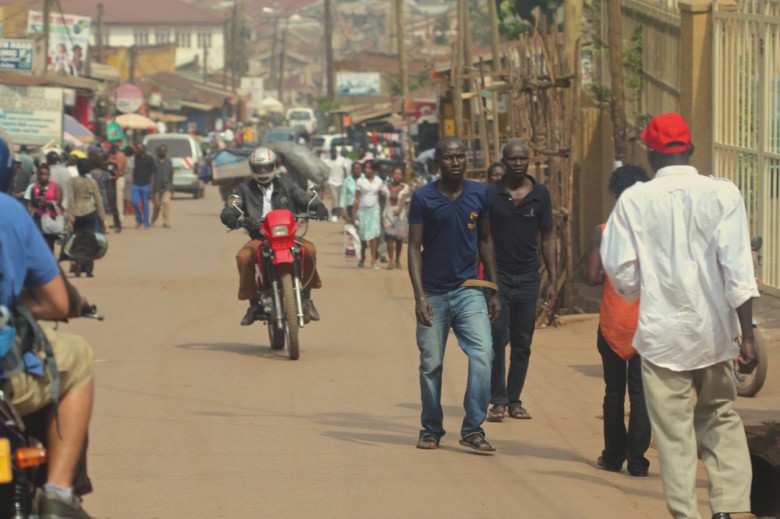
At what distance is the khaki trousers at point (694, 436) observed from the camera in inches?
223

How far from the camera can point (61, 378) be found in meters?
4.54

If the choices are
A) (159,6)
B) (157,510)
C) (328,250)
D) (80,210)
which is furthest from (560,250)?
(159,6)

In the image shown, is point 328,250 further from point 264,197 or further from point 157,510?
point 157,510

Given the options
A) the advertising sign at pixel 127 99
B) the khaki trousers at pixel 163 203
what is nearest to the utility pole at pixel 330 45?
the advertising sign at pixel 127 99

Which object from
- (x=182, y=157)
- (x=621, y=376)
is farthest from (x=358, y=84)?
(x=621, y=376)

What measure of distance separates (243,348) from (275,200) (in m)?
1.57

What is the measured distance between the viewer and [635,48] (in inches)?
742

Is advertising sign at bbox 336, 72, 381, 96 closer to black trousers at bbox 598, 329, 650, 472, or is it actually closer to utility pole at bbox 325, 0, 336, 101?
utility pole at bbox 325, 0, 336, 101

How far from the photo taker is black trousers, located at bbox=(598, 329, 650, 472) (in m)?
7.50

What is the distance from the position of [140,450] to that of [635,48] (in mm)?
12396

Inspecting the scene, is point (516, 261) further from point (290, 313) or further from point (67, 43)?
point (67, 43)

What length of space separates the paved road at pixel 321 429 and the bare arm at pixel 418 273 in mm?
828

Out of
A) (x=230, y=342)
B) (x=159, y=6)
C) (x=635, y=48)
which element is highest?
(x=159, y=6)

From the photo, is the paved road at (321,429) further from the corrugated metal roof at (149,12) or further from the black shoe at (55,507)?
the corrugated metal roof at (149,12)
